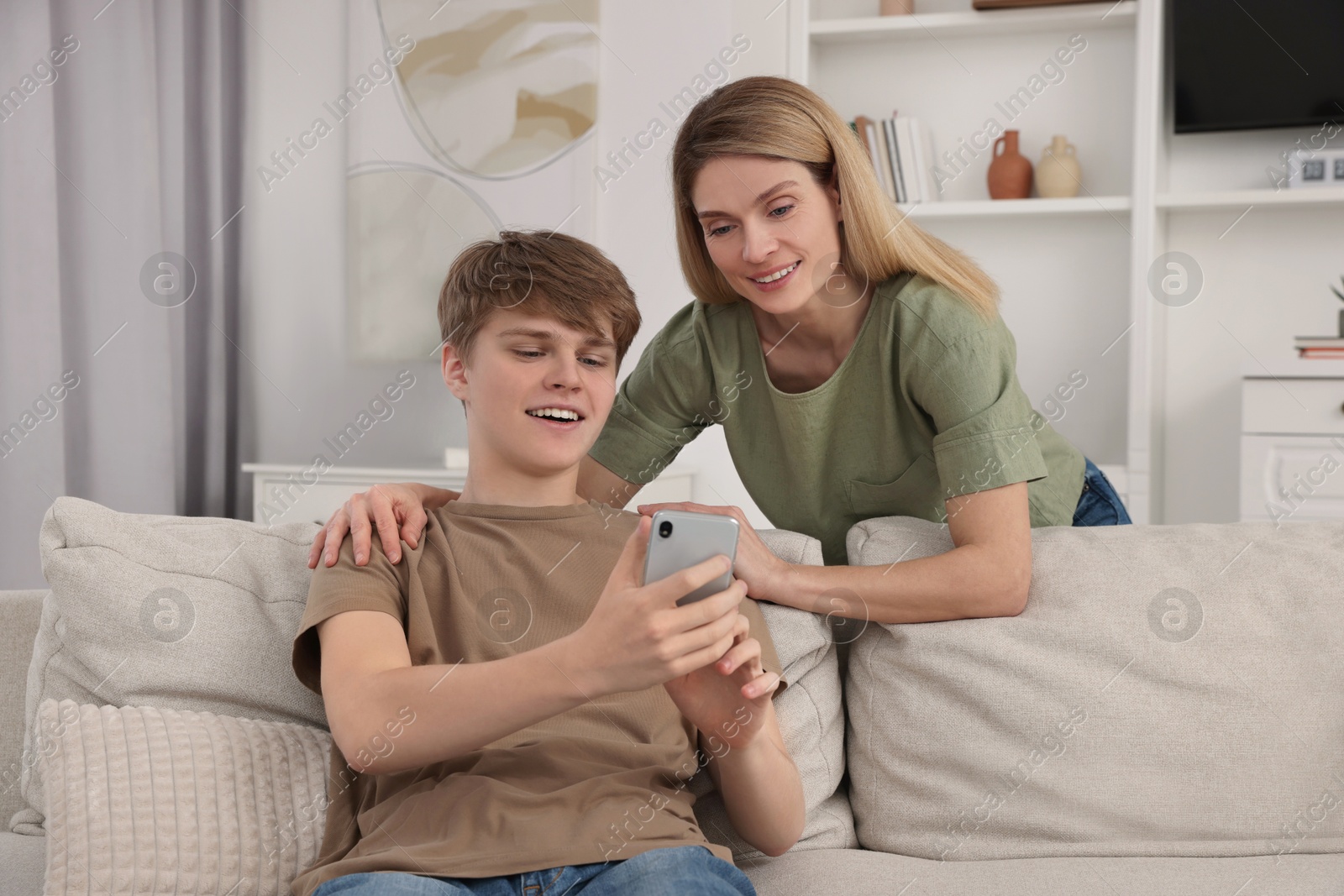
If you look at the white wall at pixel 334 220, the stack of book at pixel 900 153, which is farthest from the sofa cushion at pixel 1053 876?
the stack of book at pixel 900 153

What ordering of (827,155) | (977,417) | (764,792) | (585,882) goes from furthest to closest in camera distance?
(827,155)
(977,417)
(764,792)
(585,882)

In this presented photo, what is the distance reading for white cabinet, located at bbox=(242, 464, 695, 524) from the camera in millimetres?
2760

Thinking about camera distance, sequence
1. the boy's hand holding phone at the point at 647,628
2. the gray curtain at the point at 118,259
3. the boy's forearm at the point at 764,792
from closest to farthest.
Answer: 1. the boy's hand holding phone at the point at 647,628
2. the boy's forearm at the point at 764,792
3. the gray curtain at the point at 118,259

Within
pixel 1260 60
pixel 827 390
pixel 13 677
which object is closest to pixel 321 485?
pixel 13 677

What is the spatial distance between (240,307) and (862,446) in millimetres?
2341

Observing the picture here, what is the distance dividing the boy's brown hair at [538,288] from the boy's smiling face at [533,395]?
0.01 metres

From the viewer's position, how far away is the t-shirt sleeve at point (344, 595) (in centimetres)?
103

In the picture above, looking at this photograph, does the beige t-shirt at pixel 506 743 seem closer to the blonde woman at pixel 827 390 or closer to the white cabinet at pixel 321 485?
the blonde woman at pixel 827 390

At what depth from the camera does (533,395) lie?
1.20m

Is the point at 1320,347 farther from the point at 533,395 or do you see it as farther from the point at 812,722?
the point at 533,395

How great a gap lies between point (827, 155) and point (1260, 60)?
88.7 inches

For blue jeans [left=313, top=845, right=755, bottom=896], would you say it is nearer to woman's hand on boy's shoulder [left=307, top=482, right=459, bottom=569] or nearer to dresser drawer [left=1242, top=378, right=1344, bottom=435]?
woman's hand on boy's shoulder [left=307, top=482, right=459, bottom=569]

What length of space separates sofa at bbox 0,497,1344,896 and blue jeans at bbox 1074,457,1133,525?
277 mm

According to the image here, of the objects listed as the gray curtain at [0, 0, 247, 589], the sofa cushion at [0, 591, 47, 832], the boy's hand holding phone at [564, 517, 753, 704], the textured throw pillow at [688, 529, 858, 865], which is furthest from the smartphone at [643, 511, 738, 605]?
the gray curtain at [0, 0, 247, 589]
